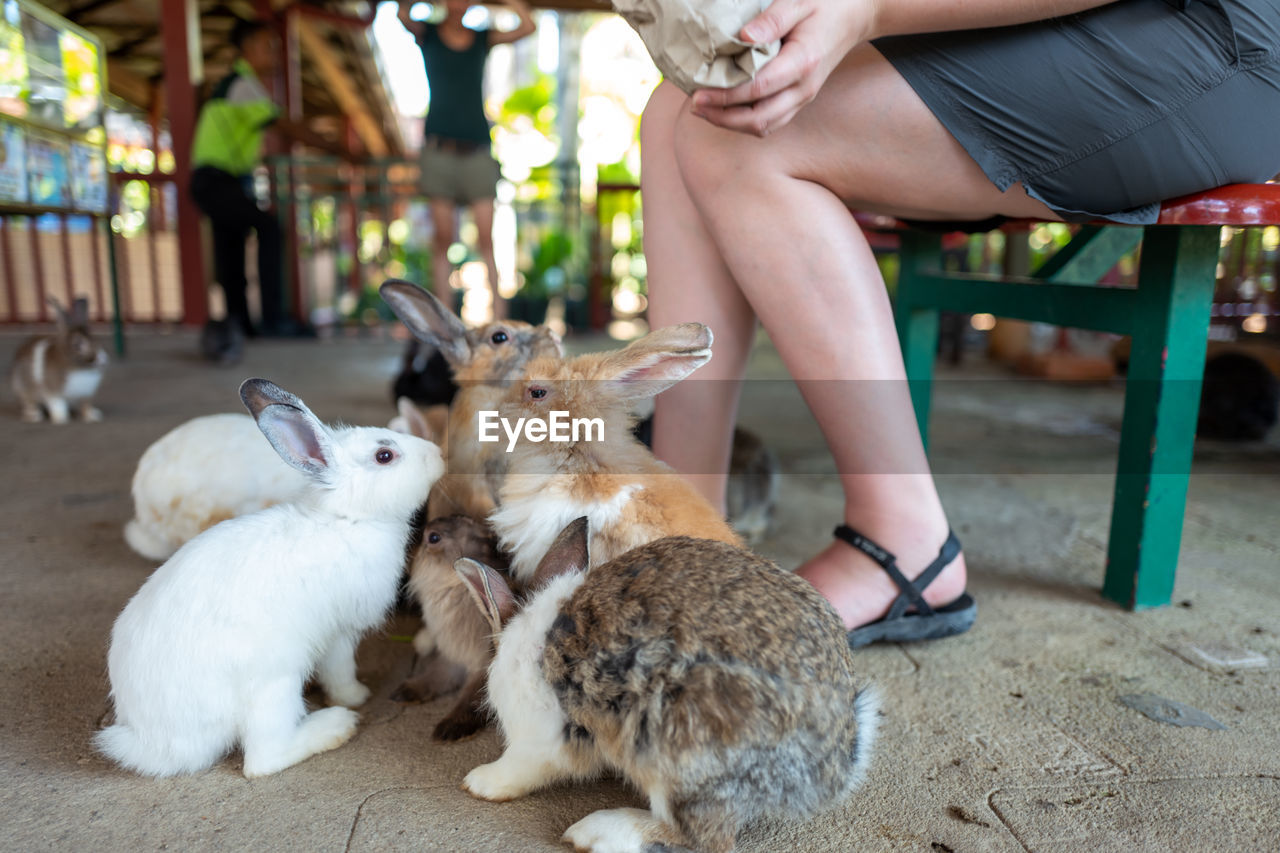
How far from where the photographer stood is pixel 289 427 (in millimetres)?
1327

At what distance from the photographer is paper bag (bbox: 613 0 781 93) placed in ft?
3.83

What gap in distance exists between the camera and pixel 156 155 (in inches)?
325

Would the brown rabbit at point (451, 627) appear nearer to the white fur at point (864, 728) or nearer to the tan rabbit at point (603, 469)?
the tan rabbit at point (603, 469)

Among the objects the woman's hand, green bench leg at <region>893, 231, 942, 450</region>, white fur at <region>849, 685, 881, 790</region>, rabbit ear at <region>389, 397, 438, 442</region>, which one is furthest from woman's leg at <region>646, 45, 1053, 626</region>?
green bench leg at <region>893, 231, 942, 450</region>

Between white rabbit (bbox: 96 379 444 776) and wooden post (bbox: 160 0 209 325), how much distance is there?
6.32 metres

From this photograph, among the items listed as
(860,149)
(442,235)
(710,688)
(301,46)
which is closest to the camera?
(710,688)

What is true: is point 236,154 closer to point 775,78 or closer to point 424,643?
point 424,643

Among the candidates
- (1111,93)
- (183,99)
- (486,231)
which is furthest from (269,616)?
(183,99)

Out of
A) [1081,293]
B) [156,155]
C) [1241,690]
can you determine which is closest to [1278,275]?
[1081,293]

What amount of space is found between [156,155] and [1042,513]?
8.57 m

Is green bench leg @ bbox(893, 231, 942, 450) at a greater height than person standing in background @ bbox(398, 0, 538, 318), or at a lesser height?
lesser

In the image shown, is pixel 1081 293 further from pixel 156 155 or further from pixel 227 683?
pixel 156 155

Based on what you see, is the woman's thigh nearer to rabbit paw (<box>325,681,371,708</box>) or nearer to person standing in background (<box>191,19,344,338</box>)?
rabbit paw (<box>325,681,371,708</box>)

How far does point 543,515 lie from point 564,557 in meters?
0.15
